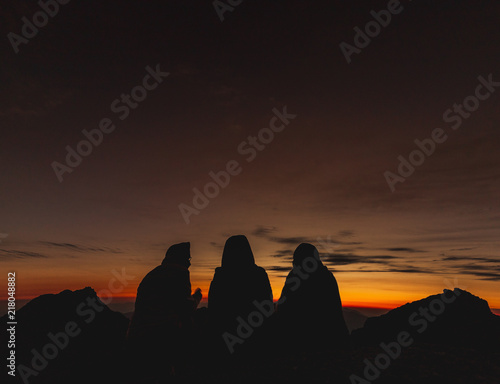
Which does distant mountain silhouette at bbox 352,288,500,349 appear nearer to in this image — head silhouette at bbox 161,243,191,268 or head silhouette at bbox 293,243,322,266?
head silhouette at bbox 293,243,322,266

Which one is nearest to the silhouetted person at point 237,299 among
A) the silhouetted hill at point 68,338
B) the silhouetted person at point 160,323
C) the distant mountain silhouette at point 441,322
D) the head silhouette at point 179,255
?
the head silhouette at point 179,255

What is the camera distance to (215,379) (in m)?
28.3

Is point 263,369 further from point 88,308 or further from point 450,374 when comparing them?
point 88,308

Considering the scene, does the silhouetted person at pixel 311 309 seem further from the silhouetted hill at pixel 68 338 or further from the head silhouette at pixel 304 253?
the silhouetted hill at pixel 68 338

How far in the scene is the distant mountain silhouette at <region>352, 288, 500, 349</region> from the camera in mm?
57053

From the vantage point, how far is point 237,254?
46.5 meters

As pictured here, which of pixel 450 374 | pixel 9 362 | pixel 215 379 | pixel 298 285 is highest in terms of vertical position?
pixel 298 285

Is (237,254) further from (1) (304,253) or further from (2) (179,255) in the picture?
(1) (304,253)

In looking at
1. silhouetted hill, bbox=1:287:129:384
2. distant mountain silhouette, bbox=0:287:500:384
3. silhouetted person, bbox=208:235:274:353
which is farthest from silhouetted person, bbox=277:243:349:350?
silhouetted hill, bbox=1:287:129:384

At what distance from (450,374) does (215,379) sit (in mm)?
20477

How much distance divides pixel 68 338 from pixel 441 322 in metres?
107

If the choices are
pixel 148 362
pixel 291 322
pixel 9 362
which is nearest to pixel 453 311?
pixel 291 322

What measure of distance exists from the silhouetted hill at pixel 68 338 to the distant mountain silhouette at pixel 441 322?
199ft

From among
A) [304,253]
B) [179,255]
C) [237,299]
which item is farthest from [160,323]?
[304,253]
